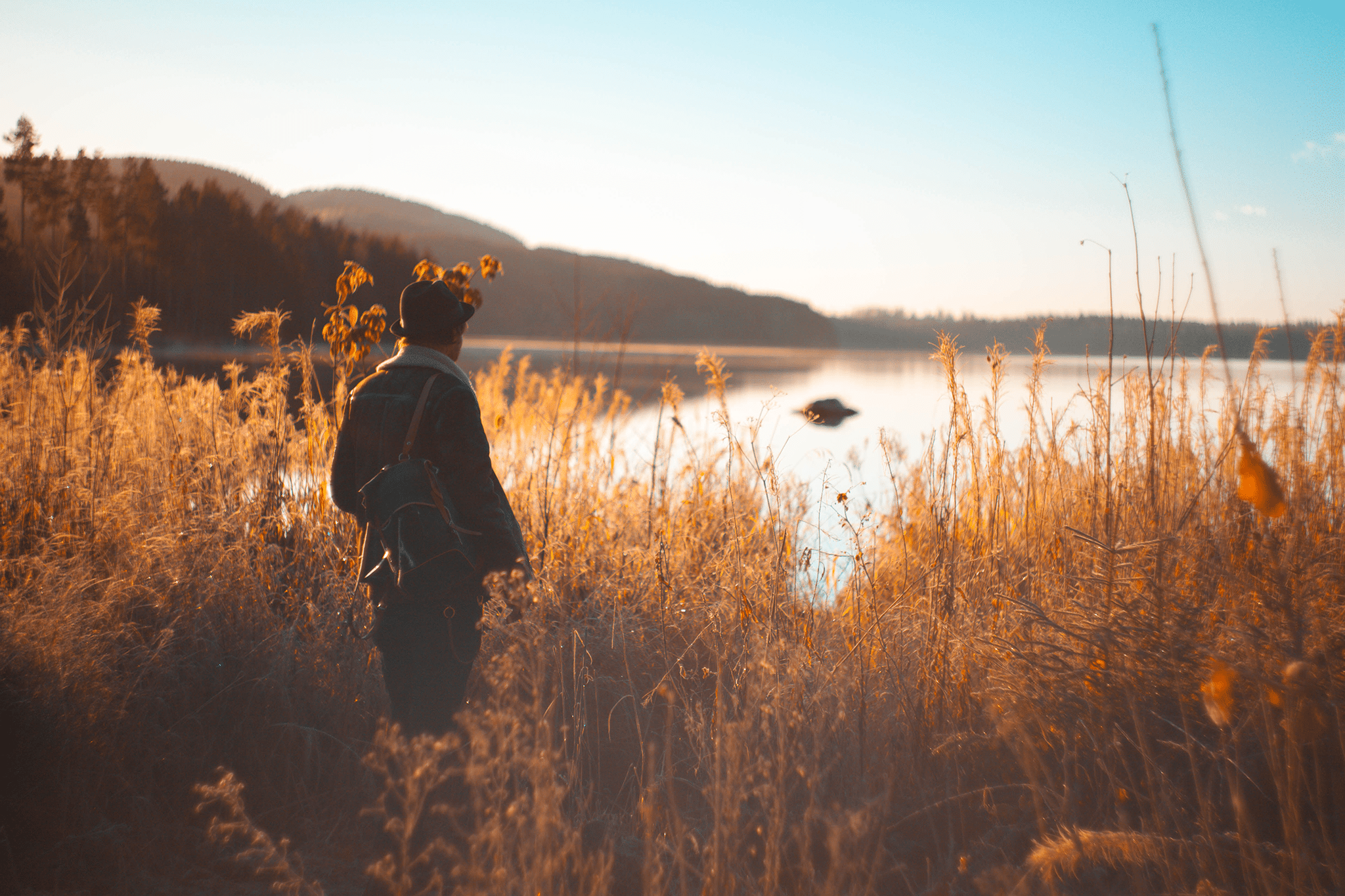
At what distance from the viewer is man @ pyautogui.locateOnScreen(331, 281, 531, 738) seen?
2.21m

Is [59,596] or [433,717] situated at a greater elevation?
[59,596]

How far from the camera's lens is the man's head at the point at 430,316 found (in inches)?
95.0

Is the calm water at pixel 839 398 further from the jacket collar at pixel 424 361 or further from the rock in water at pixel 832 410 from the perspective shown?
the jacket collar at pixel 424 361

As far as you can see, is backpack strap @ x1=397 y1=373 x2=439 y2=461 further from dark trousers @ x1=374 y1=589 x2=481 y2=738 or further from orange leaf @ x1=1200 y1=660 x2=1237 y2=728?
orange leaf @ x1=1200 y1=660 x2=1237 y2=728

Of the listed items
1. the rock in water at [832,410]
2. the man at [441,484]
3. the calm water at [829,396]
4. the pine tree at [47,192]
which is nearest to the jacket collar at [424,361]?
the man at [441,484]

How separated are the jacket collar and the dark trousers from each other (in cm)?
73

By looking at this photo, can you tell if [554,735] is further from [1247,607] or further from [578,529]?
[1247,607]

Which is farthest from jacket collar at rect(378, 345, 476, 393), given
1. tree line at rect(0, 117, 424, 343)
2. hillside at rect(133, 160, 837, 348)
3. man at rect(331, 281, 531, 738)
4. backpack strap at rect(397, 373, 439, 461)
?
hillside at rect(133, 160, 837, 348)

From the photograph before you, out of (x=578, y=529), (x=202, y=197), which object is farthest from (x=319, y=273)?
(x=578, y=529)

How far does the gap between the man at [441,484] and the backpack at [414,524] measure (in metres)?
0.02

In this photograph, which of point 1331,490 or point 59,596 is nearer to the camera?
point 59,596

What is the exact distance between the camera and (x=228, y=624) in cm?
291

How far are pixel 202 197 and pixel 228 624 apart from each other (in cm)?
4355

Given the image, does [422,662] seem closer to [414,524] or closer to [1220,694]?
[414,524]
